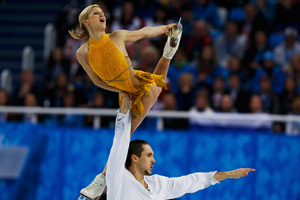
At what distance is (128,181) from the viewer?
5.18m

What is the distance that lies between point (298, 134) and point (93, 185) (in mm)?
3860

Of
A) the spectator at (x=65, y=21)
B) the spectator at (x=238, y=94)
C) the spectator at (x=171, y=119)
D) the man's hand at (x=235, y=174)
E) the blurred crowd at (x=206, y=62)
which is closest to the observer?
the man's hand at (x=235, y=174)

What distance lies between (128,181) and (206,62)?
4861mm

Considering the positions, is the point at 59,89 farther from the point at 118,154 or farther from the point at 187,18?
the point at 118,154

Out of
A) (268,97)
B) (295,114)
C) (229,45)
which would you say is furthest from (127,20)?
(295,114)

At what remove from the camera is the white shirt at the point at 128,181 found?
5.05 metres

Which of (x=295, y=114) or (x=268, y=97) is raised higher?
(x=268, y=97)

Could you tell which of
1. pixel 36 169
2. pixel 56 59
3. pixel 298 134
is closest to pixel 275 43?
pixel 298 134

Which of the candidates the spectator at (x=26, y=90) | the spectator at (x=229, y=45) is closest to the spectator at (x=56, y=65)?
the spectator at (x=26, y=90)

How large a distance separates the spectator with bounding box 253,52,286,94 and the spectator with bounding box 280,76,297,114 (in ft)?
1.01

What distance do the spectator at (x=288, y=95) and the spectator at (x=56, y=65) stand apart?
3.68m

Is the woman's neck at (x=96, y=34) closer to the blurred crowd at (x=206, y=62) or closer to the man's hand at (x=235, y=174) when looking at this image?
the man's hand at (x=235, y=174)

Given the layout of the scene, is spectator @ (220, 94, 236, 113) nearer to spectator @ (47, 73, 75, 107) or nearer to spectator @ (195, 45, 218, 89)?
spectator @ (195, 45, 218, 89)

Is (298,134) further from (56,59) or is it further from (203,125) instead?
(56,59)
